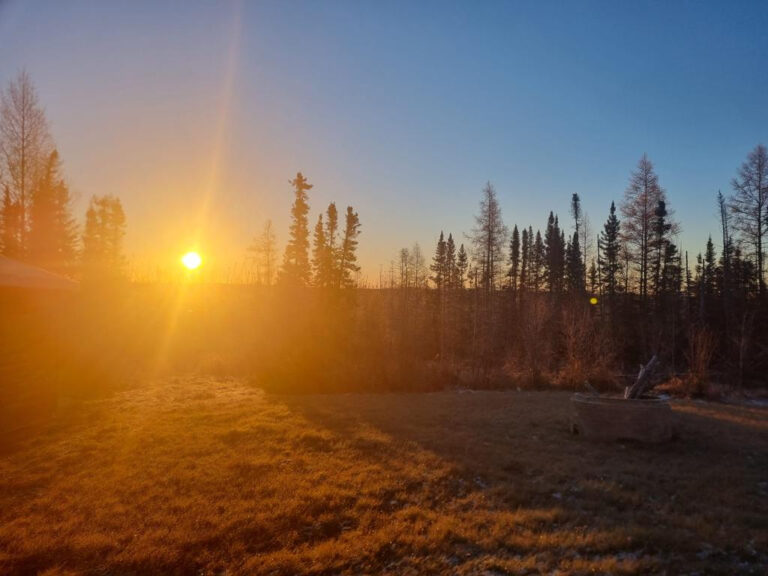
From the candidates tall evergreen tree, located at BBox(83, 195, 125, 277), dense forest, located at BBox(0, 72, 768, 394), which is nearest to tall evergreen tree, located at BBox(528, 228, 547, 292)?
dense forest, located at BBox(0, 72, 768, 394)

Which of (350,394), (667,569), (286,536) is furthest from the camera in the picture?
(350,394)

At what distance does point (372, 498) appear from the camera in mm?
6891

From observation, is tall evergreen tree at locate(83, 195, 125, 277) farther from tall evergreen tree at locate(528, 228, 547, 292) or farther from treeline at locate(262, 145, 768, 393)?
tall evergreen tree at locate(528, 228, 547, 292)

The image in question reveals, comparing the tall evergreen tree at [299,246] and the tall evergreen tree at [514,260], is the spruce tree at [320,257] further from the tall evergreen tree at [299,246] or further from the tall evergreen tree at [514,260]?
the tall evergreen tree at [514,260]

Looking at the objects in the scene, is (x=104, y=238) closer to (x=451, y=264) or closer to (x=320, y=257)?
(x=320, y=257)

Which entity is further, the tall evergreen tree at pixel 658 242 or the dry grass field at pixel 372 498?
the tall evergreen tree at pixel 658 242

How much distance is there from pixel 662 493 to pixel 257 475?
613cm

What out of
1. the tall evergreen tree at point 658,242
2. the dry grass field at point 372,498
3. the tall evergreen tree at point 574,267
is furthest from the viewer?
the tall evergreen tree at point 574,267

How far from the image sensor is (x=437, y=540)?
5570 millimetres

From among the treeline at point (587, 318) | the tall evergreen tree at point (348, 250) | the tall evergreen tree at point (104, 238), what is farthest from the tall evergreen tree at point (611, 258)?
the tall evergreen tree at point (104, 238)

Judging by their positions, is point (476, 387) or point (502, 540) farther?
point (476, 387)

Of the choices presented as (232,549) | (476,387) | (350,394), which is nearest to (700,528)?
(232,549)

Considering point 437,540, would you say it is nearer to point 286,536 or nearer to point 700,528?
point 286,536

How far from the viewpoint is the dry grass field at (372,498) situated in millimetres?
5191
